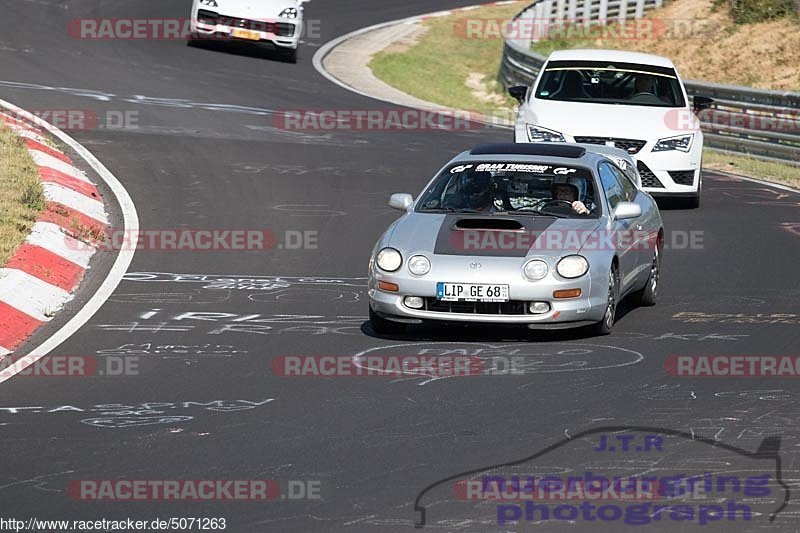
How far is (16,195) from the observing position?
13.6 m

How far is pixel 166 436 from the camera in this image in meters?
7.67

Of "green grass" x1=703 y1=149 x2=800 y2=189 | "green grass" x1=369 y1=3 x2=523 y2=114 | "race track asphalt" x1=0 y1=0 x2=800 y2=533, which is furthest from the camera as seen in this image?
"green grass" x1=369 y1=3 x2=523 y2=114

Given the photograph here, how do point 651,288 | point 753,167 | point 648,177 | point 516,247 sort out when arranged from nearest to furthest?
point 516,247, point 651,288, point 648,177, point 753,167

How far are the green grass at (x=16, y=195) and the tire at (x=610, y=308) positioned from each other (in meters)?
4.74

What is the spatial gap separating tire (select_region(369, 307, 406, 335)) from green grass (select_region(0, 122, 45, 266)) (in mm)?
3199

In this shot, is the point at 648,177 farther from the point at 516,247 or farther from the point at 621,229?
the point at 516,247

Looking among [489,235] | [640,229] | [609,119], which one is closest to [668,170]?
[609,119]

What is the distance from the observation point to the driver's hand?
11078 mm

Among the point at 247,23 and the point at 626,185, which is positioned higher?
the point at 626,185

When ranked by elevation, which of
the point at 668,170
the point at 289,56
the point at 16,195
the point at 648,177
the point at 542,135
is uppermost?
the point at 542,135

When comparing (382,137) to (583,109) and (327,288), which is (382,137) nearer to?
(583,109)

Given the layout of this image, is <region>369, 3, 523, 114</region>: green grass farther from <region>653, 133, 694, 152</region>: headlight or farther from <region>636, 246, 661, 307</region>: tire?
<region>636, 246, 661, 307</region>: tire

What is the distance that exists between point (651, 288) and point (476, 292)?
243cm

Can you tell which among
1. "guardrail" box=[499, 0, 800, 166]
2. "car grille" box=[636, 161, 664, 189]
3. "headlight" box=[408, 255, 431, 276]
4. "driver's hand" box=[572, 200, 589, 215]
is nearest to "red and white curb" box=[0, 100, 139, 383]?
"headlight" box=[408, 255, 431, 276]
